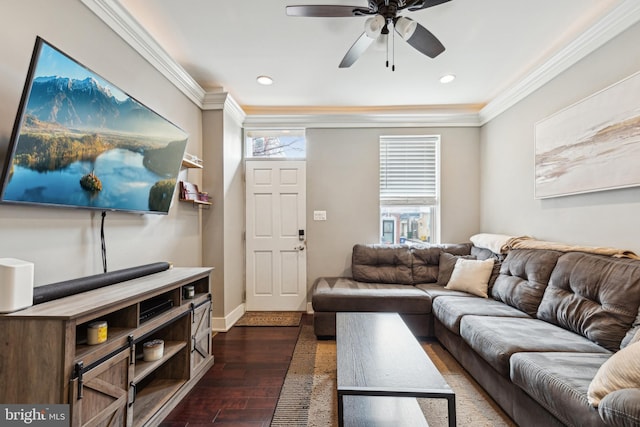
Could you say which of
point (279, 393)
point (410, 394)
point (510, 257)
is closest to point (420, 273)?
point (510, 257)

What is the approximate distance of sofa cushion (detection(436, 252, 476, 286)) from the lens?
344 centimetres

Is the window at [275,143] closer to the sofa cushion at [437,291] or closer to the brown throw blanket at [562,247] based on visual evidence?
the sofa cushion at [437,291]

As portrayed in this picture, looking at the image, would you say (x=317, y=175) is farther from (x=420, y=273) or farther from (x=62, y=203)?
(x=62, y=203)

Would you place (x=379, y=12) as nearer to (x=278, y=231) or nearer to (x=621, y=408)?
(x=621, y=408)

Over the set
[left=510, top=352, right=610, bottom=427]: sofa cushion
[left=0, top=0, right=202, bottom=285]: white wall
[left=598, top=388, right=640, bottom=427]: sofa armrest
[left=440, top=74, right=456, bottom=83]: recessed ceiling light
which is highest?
[left=440, top=74, right=456, bottom=83]: recessed ceiling light

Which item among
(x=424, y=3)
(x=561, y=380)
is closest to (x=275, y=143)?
(x=424, y=3)

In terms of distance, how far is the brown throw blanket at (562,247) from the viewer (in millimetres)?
1995

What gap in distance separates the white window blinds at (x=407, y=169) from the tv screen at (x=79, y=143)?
9.16 ft

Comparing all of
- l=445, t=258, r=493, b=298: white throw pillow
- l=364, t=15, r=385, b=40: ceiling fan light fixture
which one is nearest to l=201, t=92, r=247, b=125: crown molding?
l=364, t=15, r=385, b=40: ceiling fan light fixture

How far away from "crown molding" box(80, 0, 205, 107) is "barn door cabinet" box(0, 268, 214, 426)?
1711 mm

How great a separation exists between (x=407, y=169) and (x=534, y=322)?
2.45m

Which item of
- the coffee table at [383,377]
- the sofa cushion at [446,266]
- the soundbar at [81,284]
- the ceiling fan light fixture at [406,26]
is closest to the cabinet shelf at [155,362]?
the soundbar at [81,284]

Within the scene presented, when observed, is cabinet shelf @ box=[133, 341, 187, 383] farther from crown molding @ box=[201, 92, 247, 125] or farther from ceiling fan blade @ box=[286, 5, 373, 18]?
crown molding @ box=[201, 92, 247, 125]

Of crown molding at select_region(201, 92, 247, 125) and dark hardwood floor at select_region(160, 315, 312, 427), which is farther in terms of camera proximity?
crown molding at select_region(201, 92, 247, 125)
